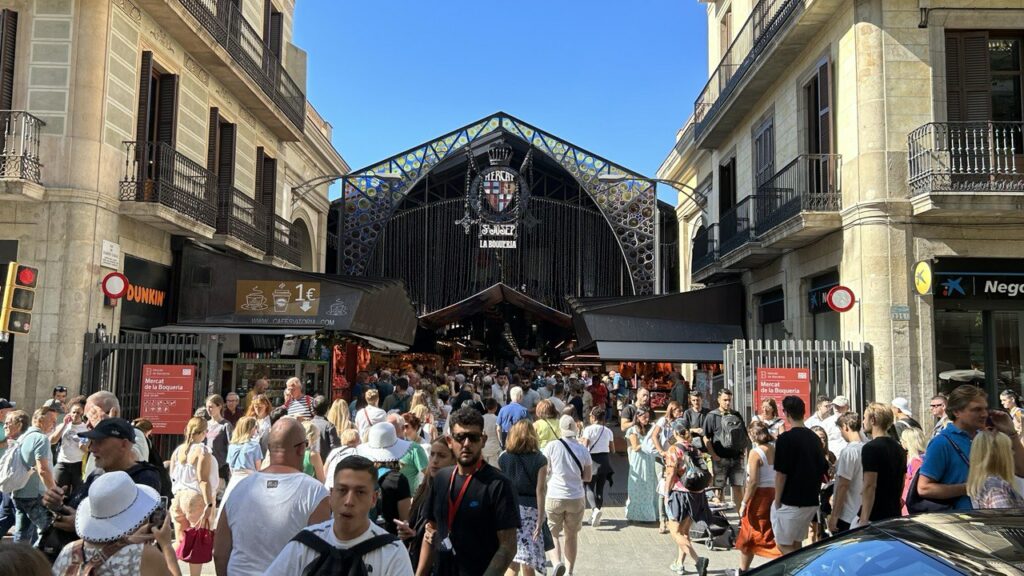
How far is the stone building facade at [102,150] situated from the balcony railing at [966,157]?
501 inches

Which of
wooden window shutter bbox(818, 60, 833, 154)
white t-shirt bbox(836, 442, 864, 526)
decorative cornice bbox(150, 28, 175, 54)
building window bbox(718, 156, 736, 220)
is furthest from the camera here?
building window bbox(718, 156, 736, 220)

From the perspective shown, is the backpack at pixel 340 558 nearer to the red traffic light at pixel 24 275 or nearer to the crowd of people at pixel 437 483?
the crowd of people at pixel 437 483

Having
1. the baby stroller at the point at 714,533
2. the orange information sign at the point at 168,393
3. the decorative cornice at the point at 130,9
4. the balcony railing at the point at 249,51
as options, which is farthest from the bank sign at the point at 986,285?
the decorative cornice at the point at 130,9

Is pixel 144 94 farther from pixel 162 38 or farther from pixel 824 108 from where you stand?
pixel 824 108

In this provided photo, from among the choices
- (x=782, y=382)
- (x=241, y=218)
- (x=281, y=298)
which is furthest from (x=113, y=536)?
(x=241, y=218)

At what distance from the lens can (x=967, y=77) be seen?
524 inches

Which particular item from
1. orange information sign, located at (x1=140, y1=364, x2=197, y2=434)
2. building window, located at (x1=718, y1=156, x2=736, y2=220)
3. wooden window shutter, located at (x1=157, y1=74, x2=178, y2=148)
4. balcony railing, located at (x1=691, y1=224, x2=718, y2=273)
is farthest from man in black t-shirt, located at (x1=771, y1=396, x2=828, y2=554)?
building window, located at (x1=718, y1=156, x2=736, y2=220)

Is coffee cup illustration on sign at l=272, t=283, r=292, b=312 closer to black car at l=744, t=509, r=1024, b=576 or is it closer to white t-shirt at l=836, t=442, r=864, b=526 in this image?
white t-shirt at l=836, t=442, r=864, b=526

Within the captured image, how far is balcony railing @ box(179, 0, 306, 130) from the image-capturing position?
16.2 meters

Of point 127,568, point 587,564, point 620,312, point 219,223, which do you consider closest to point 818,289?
point 620,312

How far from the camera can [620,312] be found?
17.7 m

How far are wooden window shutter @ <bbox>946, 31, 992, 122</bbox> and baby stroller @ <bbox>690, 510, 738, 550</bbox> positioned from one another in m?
8.53

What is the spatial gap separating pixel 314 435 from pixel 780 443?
4.47 meters

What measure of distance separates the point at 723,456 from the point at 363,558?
7.98 metres
